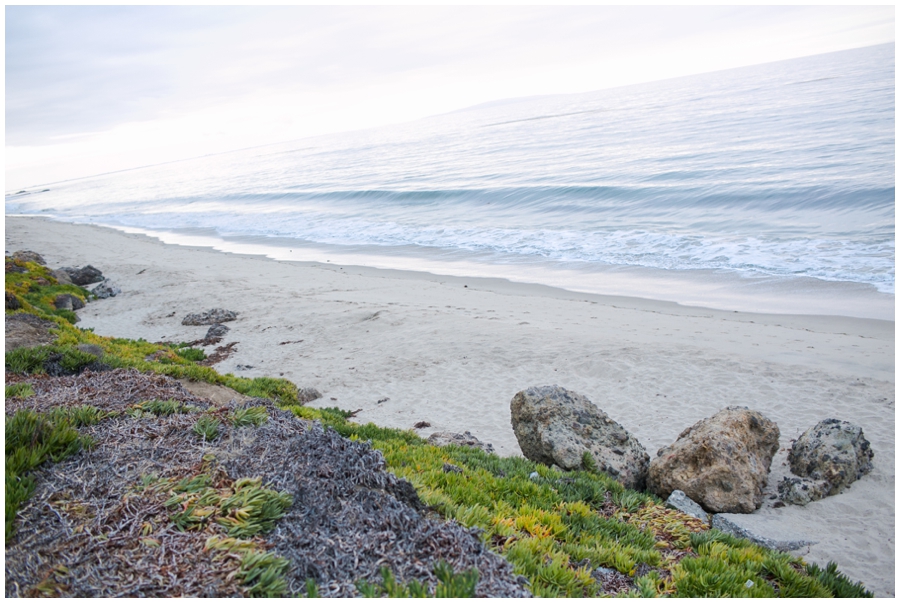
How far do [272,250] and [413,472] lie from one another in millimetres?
25551

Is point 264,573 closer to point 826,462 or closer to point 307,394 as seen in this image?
point 826,462

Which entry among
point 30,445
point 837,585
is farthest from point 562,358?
point 30,445

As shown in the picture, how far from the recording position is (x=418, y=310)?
14875mm

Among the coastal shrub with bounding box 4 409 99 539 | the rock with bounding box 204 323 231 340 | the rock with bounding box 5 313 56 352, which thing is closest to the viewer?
the coastal shrub with bounding box 4 409 99 539

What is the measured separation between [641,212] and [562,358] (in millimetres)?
18561

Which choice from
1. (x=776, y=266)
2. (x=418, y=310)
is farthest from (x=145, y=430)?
(x=776, y=266)

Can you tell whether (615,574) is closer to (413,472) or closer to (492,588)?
(492,588)

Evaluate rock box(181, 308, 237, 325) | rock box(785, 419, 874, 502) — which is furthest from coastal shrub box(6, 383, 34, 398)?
rock box(181, 308, 237, 325)

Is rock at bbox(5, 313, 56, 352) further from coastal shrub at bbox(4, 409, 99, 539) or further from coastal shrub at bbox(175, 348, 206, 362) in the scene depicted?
coastal shrub at bbox(4, 409, 99, 539)

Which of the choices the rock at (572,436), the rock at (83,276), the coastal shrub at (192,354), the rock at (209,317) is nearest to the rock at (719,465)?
the rock at (572,436)

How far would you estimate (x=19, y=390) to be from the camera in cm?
543

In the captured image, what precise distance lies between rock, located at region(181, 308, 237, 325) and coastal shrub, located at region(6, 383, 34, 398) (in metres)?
9.39

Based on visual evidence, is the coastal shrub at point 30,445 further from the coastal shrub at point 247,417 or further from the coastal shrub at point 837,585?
the coastal shrub at point 837,585

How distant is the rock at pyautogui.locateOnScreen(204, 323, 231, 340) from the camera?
13.6 meters
